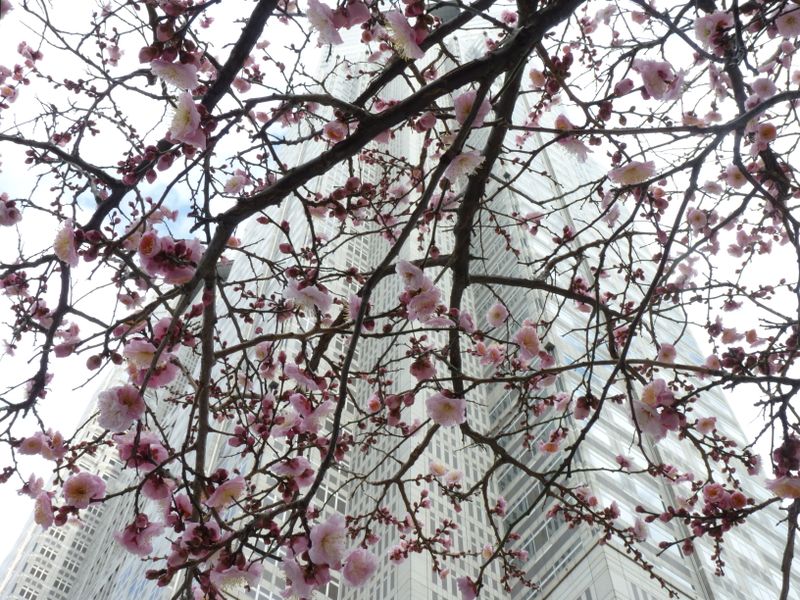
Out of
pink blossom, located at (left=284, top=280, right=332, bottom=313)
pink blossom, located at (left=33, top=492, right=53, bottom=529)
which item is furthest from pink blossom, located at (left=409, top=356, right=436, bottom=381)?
pink blossom, located at (left=33, top=492, right=53, bottom=529)

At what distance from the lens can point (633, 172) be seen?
254 cm

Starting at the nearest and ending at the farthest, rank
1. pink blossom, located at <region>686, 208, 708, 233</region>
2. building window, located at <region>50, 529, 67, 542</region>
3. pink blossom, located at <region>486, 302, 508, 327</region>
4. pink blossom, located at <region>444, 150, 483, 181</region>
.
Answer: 1. pink blossom, located at <region>444, 150, 483, 181</region>
2. pink blossom, located at <region>486, 302, 508, 327</region>
3. pink blossom, located at <region>686, 208, 708, 233</region>
4. building window, located at <region>50, 529, 67, 542</region>

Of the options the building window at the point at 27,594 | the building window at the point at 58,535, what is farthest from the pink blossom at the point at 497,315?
the building window at the point at 58,535

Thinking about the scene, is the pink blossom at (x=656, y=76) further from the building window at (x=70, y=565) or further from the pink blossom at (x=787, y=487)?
the building window at (x=70, y=565)

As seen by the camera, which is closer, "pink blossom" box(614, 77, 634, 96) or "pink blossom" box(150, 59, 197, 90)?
"pink blossom" box(150, 59, 197, 90)

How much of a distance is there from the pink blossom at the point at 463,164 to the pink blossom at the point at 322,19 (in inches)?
25.1

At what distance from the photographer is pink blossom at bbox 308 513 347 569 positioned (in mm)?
1972

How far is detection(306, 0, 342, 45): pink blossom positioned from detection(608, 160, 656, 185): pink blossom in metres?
1.20

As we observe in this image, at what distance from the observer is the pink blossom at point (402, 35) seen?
2062 millimetres

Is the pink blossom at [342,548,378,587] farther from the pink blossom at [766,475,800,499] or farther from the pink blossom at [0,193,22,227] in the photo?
the pink blossom at [0,193,22,227]

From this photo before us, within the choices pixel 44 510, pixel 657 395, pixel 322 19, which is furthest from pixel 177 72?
pixel 657 395

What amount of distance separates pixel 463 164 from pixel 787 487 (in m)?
1.59

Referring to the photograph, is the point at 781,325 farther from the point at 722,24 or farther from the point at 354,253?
the point at 354,253

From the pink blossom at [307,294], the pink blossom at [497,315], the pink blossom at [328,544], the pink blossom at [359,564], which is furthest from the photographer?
the pink blossom at [497,315]
